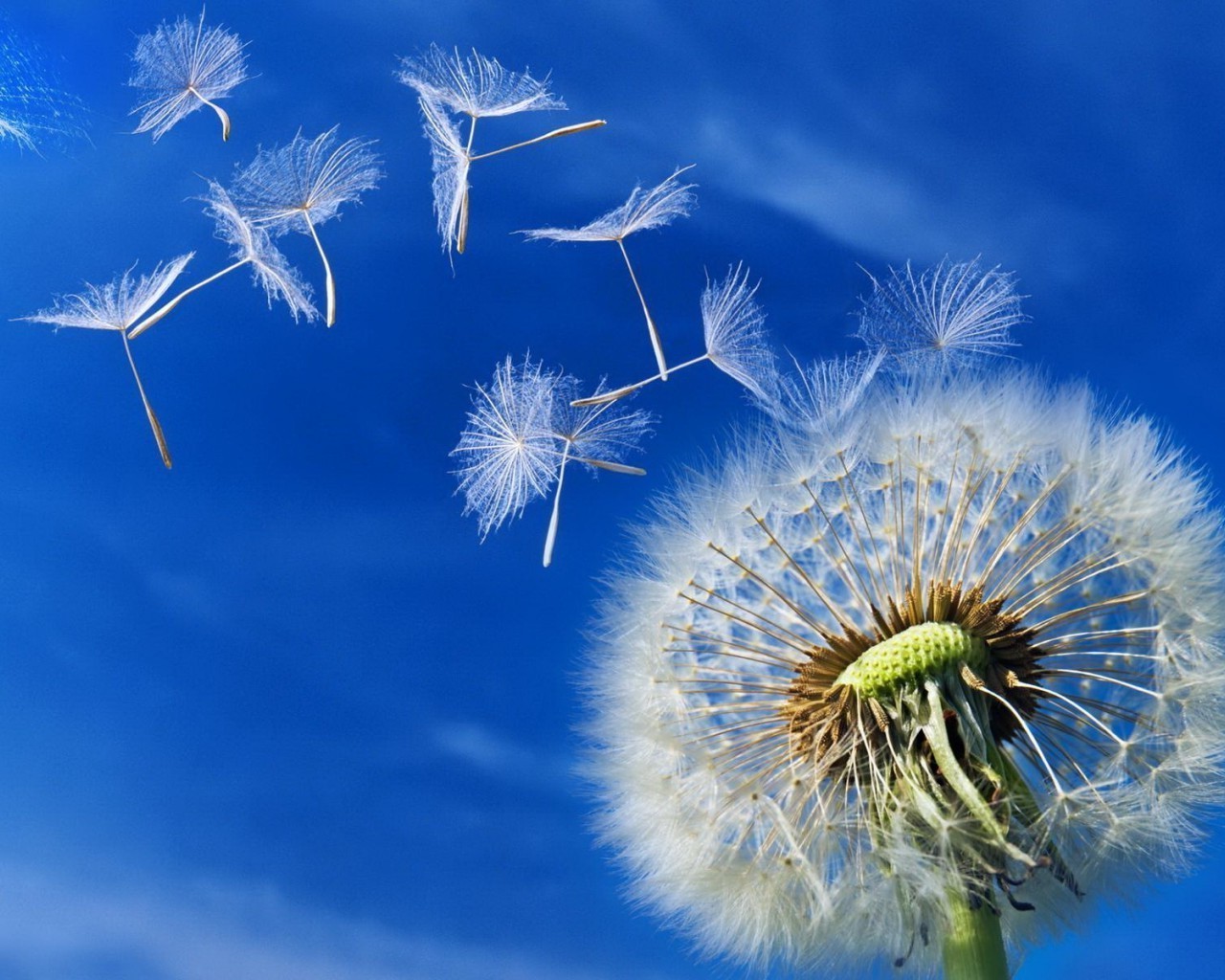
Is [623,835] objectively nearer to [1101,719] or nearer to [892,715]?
[892,715]

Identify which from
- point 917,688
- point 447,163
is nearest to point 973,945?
point 917,688

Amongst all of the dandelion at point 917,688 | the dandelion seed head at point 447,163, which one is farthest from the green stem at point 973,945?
the dandelion seed head at point 447,163

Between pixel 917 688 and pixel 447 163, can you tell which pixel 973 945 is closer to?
pixel 917 688

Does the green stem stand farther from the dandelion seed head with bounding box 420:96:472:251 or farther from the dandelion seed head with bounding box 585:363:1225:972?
the dandelion seed head with bounding box 420:96:472:251

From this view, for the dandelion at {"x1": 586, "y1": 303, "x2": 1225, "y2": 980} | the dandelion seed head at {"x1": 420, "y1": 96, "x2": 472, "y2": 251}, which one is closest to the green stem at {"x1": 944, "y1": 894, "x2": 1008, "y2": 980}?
the dandelion at {"x1": 586, "y1": 303, "x2": 1225, "y2": 980}

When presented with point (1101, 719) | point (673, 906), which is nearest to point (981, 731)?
point (1101, 719)
